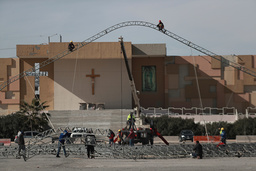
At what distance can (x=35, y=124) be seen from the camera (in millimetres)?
54844

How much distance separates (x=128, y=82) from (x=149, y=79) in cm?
265

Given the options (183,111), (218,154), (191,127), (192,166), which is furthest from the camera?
(183,111)

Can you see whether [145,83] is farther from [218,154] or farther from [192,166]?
[192,166]

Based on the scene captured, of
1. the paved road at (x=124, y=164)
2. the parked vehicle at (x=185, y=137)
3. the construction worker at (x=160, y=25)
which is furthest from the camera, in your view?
the construction worker at (x=160, y=25)

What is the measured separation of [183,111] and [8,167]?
45.0m

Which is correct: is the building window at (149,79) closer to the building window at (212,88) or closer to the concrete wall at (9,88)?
the building window at (212,88)

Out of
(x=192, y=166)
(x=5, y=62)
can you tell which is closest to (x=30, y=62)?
(x=5, y=62)

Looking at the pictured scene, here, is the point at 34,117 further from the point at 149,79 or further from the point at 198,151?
the point at 198,151

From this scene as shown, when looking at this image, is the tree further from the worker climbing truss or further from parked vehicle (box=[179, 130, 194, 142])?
the worker climbing truss

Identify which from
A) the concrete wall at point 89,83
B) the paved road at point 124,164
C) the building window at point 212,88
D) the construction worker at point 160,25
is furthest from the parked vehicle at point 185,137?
the concrete wall at point 89,83

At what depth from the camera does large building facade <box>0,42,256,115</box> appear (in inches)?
2665

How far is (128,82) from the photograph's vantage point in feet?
227

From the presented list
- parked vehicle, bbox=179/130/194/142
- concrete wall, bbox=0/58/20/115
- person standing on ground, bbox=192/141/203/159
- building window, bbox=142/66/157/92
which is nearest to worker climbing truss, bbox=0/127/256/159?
person standing on ground, bbox=192/141/203/159

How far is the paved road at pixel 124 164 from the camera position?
23391 millimetres
